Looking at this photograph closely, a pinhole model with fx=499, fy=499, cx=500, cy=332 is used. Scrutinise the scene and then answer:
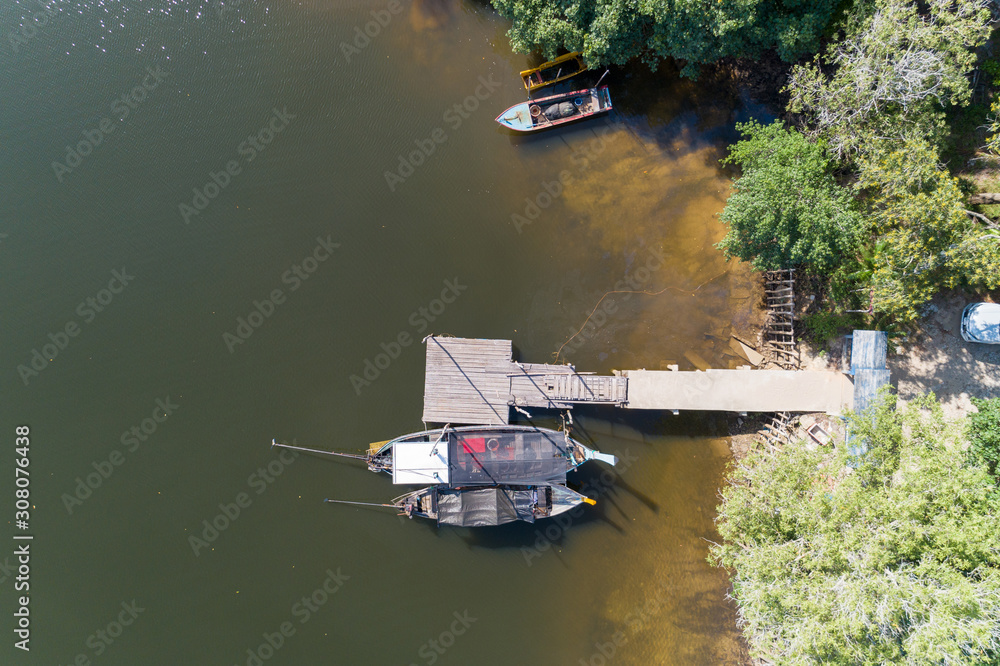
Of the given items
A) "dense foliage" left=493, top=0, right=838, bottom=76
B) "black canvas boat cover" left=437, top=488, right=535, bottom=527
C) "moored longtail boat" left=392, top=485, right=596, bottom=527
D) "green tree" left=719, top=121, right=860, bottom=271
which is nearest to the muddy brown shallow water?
"moored longtail boat" left=392, top=485, right=596, bottom=527

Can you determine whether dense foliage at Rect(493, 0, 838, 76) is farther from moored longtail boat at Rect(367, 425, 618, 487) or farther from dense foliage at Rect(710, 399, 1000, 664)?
moored longtail boat at Rect(367, 425, 618, 487)

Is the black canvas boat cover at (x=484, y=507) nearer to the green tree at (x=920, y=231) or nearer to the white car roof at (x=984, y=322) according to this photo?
the green tree at (x=920, y=231)

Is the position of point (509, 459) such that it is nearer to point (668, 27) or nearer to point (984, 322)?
point (668, 27)

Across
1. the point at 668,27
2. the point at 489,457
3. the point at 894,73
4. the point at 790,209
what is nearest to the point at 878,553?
the point at 790,209

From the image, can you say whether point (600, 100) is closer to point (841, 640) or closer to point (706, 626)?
point (841, 640)

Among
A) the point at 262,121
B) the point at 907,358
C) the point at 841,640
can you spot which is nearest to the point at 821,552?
the point at 841,640
